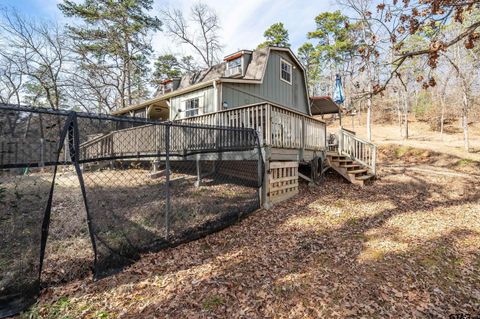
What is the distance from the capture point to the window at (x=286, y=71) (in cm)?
1321

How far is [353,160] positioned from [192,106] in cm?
760

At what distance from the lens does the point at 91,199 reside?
168 inches

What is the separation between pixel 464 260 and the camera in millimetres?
3688

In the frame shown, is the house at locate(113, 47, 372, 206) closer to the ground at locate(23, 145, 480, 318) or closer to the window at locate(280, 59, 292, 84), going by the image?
the window at locate(280, 59, 292, 84)

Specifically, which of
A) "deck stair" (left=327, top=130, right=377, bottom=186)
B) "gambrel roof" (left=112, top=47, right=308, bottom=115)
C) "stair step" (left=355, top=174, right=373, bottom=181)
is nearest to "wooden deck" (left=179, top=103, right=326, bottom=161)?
"deck stair" (left=327, top=130, right=377, bottom=186)

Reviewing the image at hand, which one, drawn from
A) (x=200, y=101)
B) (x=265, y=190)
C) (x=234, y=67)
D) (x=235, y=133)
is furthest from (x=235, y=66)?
(x=265, y=190)

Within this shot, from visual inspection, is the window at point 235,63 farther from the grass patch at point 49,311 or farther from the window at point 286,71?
the grass patch at point 49,311

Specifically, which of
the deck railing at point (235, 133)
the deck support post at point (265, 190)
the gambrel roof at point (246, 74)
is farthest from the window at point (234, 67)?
the deck support post at point (265, 190)

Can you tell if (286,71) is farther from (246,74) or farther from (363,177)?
(363,177)

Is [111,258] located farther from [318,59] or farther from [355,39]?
[318,59]

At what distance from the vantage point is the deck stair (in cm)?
880

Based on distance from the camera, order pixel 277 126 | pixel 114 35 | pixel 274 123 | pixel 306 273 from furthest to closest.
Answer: pixel 114 35
pixel 277 126
pixel 274 123
pixel 306 273

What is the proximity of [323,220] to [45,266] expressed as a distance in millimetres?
4870

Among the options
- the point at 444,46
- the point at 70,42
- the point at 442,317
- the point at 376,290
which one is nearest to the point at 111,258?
the point at 376,290
